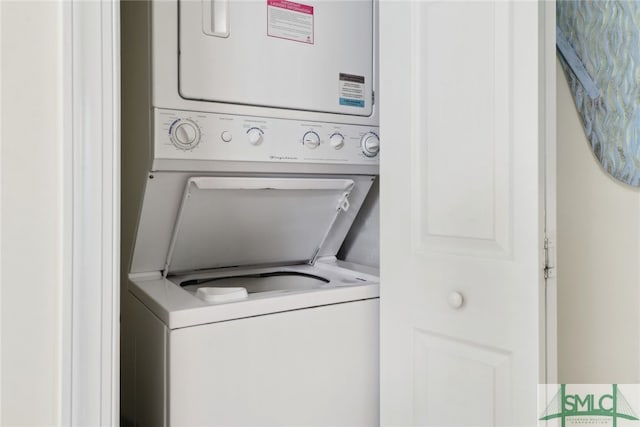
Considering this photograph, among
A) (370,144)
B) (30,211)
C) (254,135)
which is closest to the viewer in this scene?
(30,211)

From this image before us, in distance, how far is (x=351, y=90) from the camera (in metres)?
1.72

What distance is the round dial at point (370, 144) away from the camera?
1.77 metres

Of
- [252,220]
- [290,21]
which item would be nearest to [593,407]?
[252,220]

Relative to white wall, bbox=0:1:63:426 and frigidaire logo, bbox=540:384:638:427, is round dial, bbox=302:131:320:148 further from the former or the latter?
frigidaire logo, bbox=540:384:638:427

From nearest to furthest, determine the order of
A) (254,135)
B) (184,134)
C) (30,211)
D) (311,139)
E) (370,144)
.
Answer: (30,211) < (184,134) < (254,135) < (311,139) < (370,144)

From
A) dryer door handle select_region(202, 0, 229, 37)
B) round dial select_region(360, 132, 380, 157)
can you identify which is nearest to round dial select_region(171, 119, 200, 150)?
dryer door handle select_region(202, 0, 229, 37)

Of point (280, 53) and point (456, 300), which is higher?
point (280, 53)

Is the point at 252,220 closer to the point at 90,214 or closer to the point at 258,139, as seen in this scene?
the point at 258,139

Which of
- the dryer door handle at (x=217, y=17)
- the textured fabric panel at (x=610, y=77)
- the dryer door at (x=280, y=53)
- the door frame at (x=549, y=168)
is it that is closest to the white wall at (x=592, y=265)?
the textured fabric panel at (x=610, y=77)

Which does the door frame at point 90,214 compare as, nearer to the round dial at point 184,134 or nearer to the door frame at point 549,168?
the round dial at point 184,134

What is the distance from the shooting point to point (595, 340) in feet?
4.27

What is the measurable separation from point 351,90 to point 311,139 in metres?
0.26

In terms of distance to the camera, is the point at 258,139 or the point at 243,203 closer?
the point at 258,139

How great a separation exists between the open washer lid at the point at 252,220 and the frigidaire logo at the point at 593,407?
0.99 metres
